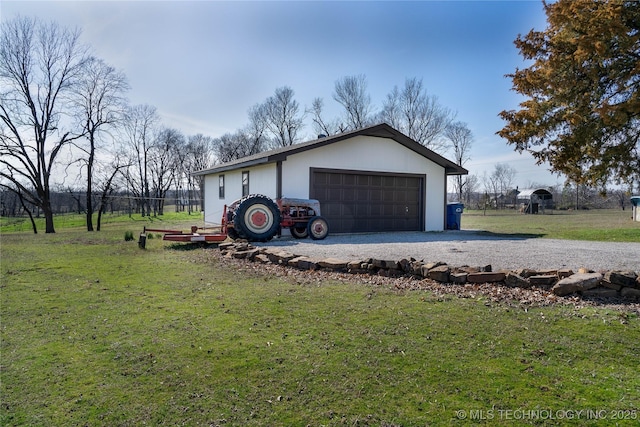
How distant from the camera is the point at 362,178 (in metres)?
14.7

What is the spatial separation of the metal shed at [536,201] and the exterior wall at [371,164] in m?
29.2

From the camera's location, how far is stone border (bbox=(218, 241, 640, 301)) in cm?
459

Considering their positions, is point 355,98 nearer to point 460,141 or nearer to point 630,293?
point 460,141

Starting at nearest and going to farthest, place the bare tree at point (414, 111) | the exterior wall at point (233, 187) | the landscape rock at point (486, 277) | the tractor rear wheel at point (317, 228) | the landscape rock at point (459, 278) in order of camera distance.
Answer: the landscape rock at point (486, 277)
the landscape rock at point (459, 278)
the tractor rear wheel at point (317, 228)
the exterior wall at point (233, 187)
the bare tree at point (414, 111)

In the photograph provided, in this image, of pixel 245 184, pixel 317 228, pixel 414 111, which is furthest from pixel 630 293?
pixel 414 111

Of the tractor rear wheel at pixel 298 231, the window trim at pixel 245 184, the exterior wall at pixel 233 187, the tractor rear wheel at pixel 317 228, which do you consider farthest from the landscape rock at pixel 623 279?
the window trim at pixel 245 184

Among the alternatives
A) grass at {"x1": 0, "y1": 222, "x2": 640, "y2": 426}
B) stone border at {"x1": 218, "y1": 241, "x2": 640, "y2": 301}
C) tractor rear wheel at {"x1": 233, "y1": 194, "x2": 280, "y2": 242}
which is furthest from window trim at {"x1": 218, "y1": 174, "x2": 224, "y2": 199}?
grass at {"x1": 0, "y1": 222, "x2": 640, "y2": 426}

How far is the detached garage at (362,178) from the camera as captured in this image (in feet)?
44.6

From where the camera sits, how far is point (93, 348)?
11.3 feet

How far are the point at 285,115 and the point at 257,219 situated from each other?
115 feet

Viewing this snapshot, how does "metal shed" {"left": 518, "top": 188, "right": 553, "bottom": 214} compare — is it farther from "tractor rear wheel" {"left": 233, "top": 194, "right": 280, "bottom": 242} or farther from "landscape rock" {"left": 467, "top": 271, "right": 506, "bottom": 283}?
"landscape rock" {"left": 467, "top": 271, "right": 506, "bottom": 283}

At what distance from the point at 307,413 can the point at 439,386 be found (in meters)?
0.98

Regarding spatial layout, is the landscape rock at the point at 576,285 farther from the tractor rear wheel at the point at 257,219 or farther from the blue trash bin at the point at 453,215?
the blue trash bin at the point at 453,215

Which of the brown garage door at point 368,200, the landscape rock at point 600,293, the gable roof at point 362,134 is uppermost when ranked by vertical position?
the gable roof at point 362,134
